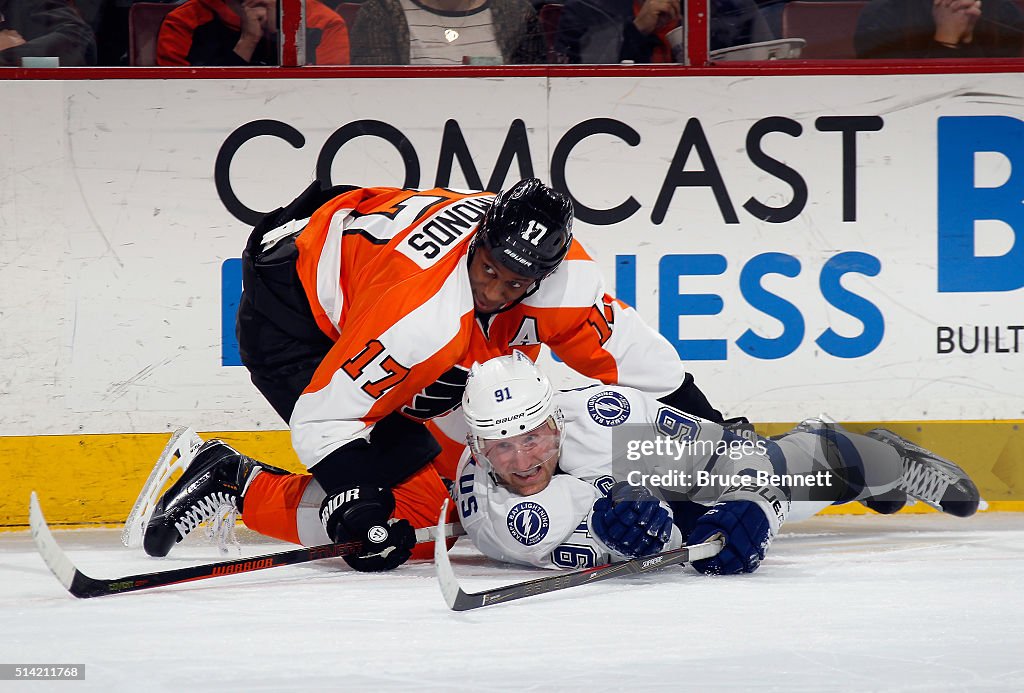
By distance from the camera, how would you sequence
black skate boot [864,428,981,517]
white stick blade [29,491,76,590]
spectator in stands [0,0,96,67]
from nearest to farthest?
white stick blade [29,491,76,590]
black skate boot [864,428,981,517]
spectator in stands [0,0,96,67]

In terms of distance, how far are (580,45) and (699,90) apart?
44 cm

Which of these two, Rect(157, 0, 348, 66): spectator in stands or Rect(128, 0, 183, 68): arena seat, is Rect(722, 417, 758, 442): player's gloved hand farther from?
Rect(128, 0, 183, 68): arena seat

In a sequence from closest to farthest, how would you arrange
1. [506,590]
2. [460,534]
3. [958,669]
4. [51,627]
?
[958,669] → [51,627] → [506,590] → [460,534]

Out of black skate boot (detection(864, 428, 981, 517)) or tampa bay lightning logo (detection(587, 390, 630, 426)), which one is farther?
black skate boot (detection(864, 428, 981, 517))

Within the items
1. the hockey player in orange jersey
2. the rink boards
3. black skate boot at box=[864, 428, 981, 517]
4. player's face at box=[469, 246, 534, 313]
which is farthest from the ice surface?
the rink boards

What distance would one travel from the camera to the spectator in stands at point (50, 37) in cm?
389

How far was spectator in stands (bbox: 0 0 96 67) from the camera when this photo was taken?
389 cm

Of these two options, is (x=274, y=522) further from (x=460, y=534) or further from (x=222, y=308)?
(x=222, y=308)

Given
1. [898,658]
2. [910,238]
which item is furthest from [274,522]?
[910,238]

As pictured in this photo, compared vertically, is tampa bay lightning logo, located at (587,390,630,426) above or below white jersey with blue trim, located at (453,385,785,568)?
above

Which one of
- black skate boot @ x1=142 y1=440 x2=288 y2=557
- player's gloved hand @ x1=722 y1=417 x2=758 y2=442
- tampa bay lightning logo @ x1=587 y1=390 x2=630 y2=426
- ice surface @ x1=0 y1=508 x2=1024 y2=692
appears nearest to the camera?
ice surface @ x1=0 y1=508 x2=1024 y2=692

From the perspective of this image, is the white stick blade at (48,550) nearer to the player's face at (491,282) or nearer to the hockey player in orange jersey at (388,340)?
the hockey player in orange jersey at (388,340)

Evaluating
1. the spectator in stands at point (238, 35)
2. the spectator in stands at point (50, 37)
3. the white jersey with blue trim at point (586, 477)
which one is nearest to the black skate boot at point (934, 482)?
the white jersey with blue trim at point (586, 477)

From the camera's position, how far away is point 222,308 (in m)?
3.90
